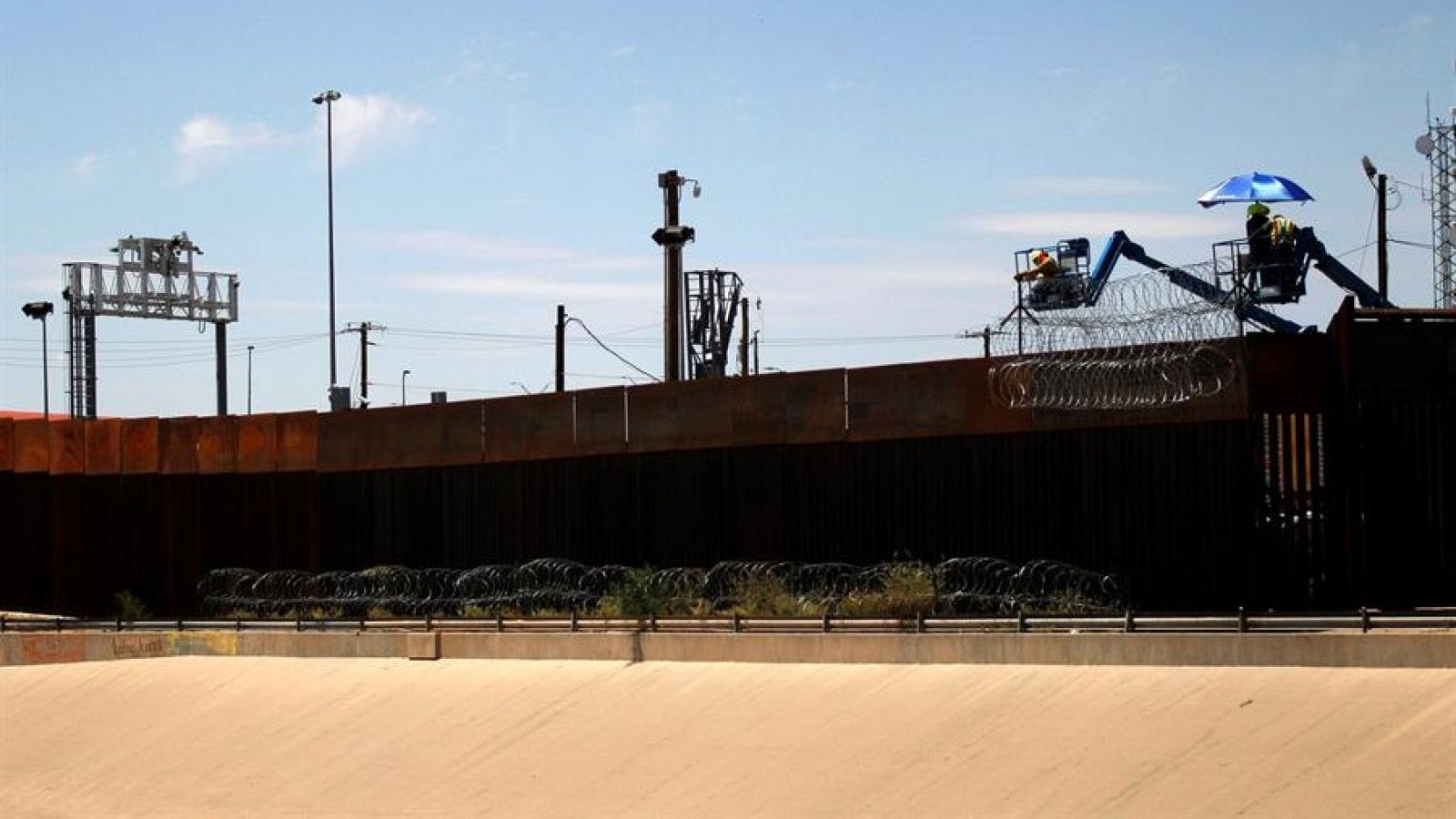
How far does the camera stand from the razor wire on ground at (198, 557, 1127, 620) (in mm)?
28906

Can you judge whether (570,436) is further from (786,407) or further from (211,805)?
(211,805)

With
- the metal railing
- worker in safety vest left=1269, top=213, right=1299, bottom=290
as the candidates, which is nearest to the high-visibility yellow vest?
worker in safety vest left=1269, top=213, right=1299, bottom=290

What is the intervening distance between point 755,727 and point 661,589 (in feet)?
29.8

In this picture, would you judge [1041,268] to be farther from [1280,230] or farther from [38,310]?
[38,310]

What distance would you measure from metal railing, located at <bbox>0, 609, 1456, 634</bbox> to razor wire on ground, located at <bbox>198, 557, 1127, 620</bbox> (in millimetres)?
607

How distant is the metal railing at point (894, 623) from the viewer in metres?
23.9

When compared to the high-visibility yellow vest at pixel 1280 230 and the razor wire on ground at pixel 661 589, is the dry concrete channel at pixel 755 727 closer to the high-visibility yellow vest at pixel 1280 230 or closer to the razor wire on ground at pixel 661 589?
the razor wire on ground at pixel 661 589

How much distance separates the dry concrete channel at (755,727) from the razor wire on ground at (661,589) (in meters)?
2.87

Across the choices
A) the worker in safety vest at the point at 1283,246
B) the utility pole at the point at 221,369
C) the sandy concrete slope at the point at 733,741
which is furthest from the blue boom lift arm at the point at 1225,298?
the utility pole at the point at 221,369

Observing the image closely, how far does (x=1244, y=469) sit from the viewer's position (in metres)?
27.6

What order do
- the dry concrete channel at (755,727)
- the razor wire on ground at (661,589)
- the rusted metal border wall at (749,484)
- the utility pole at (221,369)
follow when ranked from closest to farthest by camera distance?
1. the dry concrete channel at (755,727)
2. the rusted metal border wall at (749,484)
3. the razor wire on ground at (661,589)
4. the utility pole at (221,369)

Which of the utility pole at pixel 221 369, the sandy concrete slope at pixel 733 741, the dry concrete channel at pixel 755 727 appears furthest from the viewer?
the utility pole at pixel 221 369

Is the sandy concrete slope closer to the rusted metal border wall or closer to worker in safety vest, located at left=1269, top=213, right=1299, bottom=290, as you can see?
the rusted metal border wall

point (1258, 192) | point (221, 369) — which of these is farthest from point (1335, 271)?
point (221, 369)
